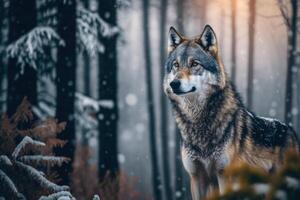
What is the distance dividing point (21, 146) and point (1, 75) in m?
8.72

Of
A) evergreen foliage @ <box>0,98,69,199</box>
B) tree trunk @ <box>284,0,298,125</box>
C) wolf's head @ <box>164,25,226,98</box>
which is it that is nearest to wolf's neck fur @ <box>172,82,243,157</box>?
wolf's head @ <box>164,25,226,98</box>

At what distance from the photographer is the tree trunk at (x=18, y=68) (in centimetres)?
1066

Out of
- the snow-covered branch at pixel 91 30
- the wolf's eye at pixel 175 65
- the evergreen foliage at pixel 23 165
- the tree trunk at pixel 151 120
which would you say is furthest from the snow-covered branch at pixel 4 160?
the tree trunk at pixel 151 120

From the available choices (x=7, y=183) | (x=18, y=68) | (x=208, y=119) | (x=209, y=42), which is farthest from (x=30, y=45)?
(x=7, y=183)

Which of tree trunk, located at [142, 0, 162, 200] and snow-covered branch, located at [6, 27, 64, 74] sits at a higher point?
snow-covered branch, located at [6, 27, 64, 74]

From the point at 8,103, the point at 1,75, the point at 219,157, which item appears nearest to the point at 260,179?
the point at 219,157

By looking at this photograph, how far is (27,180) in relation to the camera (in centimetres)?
628

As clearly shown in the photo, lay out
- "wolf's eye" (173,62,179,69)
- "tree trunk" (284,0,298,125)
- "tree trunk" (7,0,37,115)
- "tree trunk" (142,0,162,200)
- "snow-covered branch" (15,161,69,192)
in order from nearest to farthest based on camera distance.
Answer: "snow-covered branch" (15,161,69,192)
"wolf's eye" (173,62,179,69)
"tree trunk" (7,0,37,115)
"tree trunk" (284,0,298,125)
"tree trunk" (142,0,162,200)

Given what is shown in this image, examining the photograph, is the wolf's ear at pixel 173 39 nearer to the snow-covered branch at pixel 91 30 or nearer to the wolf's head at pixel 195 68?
the wolf's head at pixel 195 68

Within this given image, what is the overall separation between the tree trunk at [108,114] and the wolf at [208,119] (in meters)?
6.13

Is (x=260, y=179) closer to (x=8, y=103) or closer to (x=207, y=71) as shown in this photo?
(x=207, y=71)

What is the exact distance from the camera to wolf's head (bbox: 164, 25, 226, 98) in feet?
21.9

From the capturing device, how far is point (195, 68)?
6.77m

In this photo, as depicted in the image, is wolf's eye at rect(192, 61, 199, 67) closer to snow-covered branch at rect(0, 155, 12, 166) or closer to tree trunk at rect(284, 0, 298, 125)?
snow-covered branch at rect(0, 155, 12, 166)
